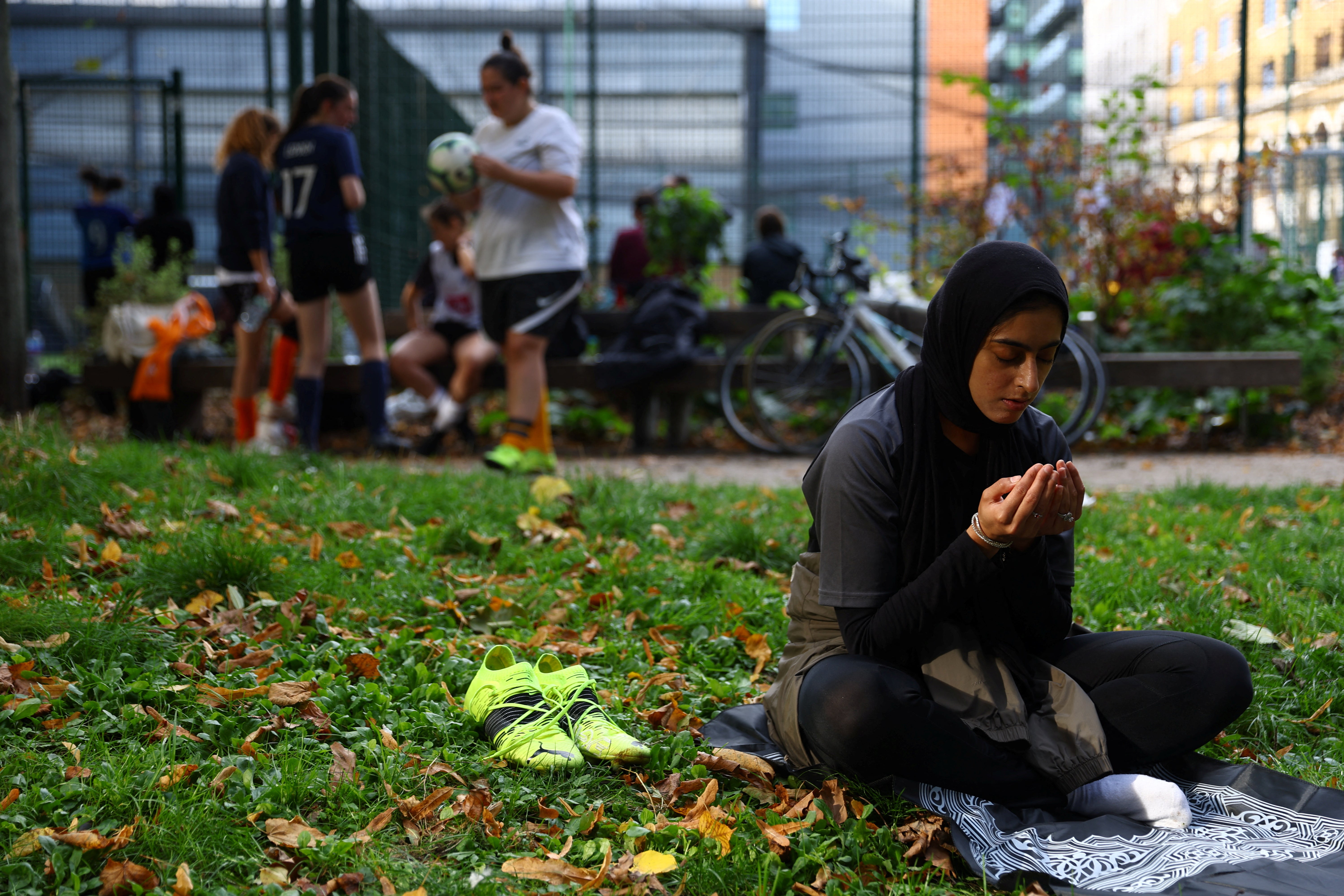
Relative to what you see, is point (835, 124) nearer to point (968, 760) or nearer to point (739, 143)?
point (739, 143)

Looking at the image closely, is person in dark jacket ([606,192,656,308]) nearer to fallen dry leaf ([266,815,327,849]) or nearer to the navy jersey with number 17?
the navy jersey with number 17

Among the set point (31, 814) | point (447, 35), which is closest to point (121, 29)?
point (447, 35)

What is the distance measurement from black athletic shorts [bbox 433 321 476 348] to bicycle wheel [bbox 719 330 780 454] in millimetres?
1681

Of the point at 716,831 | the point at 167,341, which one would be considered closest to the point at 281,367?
the point at 167,341

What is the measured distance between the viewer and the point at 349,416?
7.96 m

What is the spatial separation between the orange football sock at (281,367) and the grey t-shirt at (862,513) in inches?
199

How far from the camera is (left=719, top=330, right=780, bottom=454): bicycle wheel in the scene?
7422 millimetres

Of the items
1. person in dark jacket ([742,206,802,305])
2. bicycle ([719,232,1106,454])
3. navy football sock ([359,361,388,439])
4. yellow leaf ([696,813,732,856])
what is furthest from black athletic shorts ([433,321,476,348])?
yellow leaf ([696,813,732,856])

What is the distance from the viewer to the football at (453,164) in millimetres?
5840

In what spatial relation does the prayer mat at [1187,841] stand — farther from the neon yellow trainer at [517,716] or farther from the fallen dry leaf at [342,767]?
the fallen dry leaf at [342,767]

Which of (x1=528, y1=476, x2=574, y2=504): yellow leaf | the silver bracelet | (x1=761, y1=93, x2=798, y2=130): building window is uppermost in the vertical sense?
(x1=761, y1=93, x2=798, y2=130): building window

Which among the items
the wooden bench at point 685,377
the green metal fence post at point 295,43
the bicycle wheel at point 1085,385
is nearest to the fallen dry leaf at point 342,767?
the wooden bench at point 685,377

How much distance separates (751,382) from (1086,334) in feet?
7.55

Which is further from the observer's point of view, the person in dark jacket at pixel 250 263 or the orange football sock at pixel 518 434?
the person in dark jacket at pixel 250 263
